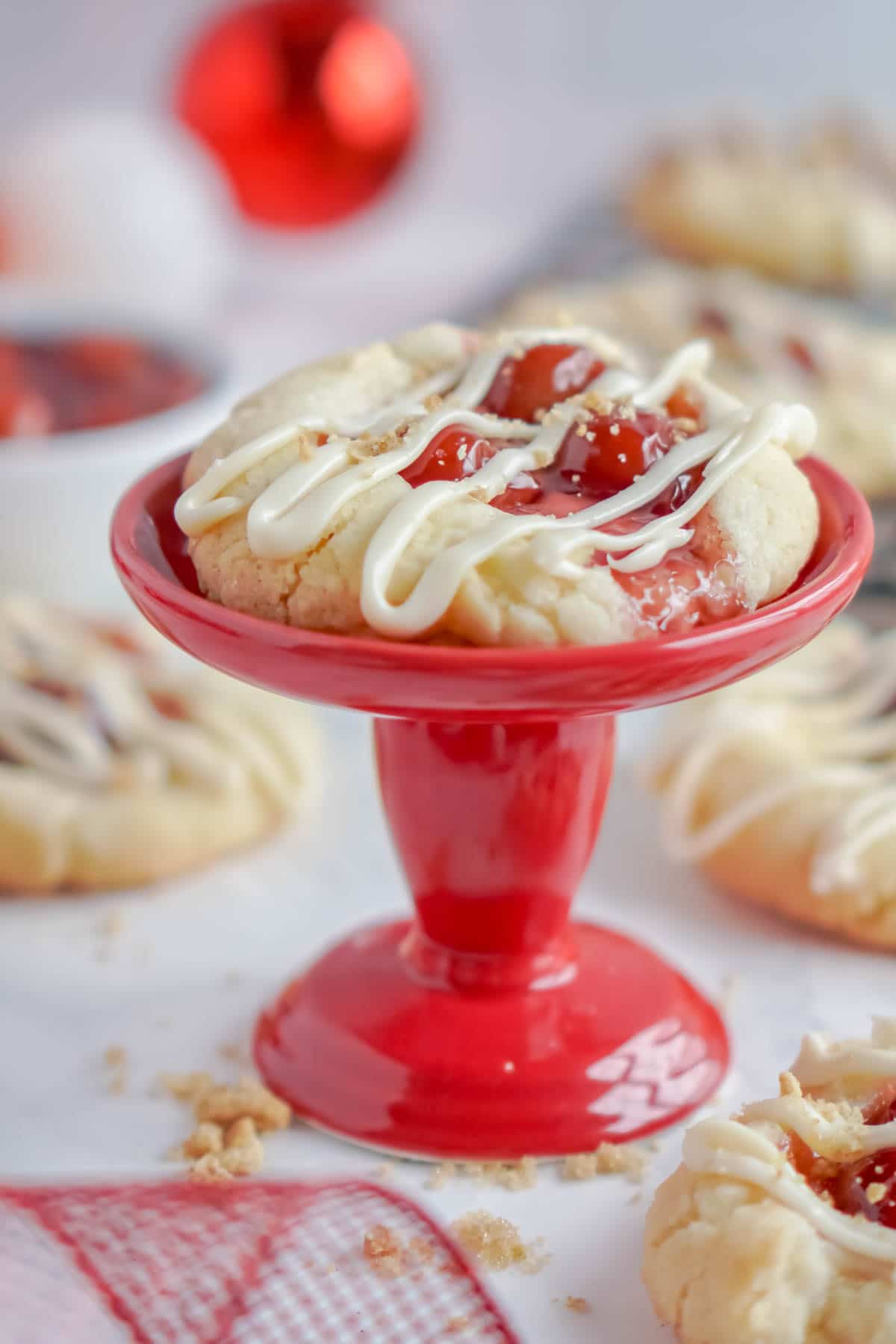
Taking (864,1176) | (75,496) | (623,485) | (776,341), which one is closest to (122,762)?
(75,496)

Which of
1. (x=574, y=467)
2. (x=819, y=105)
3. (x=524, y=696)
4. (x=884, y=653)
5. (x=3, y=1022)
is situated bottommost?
(x=3, y=1022)

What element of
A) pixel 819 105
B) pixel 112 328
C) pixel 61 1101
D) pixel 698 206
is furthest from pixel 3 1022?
pixel 819 105

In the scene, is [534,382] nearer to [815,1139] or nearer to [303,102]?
[815,1139]

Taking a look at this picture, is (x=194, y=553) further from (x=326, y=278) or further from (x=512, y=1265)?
(x=326, y=278)

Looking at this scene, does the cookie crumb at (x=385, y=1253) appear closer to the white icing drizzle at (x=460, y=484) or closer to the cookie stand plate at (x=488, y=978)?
the cookie stand plate at (x=488, y=978)

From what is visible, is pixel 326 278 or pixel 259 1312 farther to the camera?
pixel 326 278

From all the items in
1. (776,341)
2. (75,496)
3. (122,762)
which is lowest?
(122,762)
